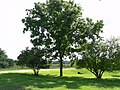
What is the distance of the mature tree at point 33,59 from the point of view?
42656 mm

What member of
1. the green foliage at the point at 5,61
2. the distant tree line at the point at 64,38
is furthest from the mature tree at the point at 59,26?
the green foliage at the point at 5,61

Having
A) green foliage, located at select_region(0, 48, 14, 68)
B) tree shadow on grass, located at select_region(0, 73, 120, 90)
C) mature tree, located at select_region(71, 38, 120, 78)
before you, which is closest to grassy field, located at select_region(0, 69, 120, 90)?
tree shadow on grass, located at select_region(0, 73, 120, 90)

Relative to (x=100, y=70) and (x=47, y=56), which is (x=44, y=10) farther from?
(x=100, y=70)

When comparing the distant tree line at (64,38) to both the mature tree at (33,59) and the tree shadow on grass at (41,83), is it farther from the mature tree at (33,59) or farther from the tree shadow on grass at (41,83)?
the tree shadow on grass at (41,83)

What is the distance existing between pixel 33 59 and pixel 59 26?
6232 millimetres

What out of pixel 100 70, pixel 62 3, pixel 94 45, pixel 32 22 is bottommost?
pixel 100 70

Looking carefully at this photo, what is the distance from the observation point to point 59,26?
4462cm

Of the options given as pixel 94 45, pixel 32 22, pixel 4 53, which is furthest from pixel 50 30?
pixel 4 53

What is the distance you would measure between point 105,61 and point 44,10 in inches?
→ 472

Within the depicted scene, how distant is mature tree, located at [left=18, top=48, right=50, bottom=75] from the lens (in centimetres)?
4266

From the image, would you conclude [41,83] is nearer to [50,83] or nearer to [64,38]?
[50,83]

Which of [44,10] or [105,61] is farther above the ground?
[44,10]

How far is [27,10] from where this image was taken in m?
46.6

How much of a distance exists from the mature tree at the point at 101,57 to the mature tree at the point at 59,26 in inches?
128
